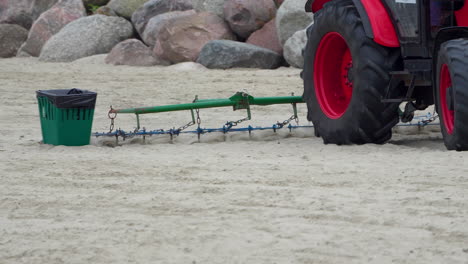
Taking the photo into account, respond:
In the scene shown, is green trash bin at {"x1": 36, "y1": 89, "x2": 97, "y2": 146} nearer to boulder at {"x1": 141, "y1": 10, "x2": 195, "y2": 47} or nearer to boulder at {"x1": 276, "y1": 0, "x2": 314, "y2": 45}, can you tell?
boulder at {"x1": 276, "y1": 0, "x2": 314, "y2": 45}

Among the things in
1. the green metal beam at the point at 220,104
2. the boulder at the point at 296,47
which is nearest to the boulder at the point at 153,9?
the boulder at the point at 296,47

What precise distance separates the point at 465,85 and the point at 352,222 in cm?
201

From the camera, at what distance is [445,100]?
6371 mm

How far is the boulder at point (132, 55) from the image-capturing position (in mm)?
16703

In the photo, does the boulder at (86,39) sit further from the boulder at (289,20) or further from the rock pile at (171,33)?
the boulder at (289,20)

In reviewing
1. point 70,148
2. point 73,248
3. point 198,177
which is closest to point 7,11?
point 70,148

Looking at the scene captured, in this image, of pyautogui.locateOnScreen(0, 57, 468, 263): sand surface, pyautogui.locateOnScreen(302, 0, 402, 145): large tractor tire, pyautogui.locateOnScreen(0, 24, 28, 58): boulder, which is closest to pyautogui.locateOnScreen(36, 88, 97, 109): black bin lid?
→ pyautogui.locateOnScreen(0, 57, 468, 263): sand surface

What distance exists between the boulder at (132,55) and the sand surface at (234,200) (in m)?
8.45

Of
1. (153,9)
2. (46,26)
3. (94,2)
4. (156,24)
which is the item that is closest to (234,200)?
(156,24)

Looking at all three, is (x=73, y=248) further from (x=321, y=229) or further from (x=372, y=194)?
(x=372, y=194)

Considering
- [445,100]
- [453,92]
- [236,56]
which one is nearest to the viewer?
[453,92]

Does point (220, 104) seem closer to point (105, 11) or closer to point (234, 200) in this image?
point (234, 200)

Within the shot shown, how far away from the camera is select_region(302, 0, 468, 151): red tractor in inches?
243

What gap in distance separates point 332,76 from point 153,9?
11.0m
